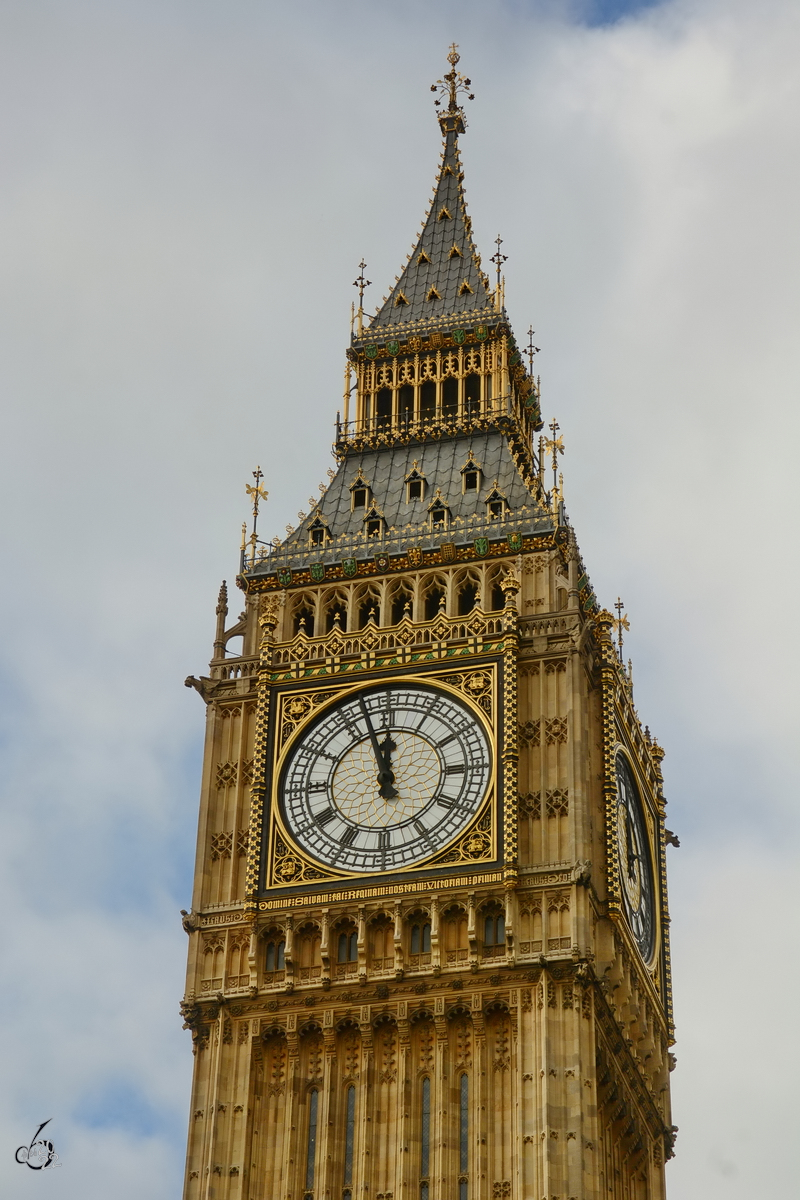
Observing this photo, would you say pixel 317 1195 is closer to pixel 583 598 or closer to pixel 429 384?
pixel 583 598

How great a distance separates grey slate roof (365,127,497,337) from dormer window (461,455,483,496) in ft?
18.7

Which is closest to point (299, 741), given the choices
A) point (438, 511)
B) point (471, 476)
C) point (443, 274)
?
point (438, 511)

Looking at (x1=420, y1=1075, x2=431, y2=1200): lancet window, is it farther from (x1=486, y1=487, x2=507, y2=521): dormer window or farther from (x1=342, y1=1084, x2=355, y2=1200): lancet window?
→ (x1=486, y1=487, x2=507, y2=521): dormer window

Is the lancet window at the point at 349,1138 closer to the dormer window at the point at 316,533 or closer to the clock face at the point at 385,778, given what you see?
the clock face at the point at 385,778

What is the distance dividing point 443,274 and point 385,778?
17.7 meters

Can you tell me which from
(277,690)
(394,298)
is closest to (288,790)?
(277,690)

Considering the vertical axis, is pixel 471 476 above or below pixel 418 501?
above

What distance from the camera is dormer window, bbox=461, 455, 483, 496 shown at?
66.5m

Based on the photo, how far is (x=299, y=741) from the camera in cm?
6116

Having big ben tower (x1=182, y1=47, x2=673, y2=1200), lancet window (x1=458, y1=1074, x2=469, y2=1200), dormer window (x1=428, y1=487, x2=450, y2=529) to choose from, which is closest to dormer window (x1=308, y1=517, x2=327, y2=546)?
big ben tower (x1=182, y1=47, x2=673, y2=1200)

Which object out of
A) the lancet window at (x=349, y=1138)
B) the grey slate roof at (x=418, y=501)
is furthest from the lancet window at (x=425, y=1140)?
the grey slate roof at (x=418, y=501)

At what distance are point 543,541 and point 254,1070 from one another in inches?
530

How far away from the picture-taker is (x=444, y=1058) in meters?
56.7

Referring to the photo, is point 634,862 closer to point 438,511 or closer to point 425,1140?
point 425,1140
